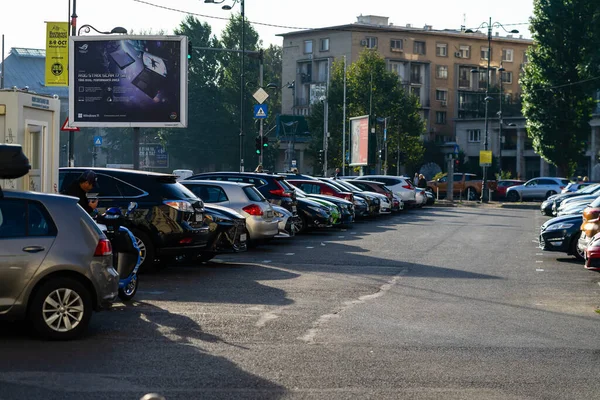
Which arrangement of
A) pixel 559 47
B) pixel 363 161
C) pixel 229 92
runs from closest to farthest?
pixel 363 161 → pixel 559 47 → pixel 229 92

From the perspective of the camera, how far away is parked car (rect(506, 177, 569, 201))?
65969 millimetres

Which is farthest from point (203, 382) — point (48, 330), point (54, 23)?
point (54, 23)

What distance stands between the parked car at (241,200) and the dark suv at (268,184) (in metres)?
3.39

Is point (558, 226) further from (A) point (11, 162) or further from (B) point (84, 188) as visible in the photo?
(A) point (11, 162)

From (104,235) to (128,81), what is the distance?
18.4 metres

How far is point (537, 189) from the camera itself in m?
66.9

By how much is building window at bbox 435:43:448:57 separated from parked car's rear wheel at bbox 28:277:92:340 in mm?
106837

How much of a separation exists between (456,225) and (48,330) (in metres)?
26.5

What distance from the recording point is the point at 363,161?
59.1 meters

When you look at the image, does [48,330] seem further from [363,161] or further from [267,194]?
[363,161]

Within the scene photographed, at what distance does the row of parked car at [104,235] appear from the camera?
995 cm

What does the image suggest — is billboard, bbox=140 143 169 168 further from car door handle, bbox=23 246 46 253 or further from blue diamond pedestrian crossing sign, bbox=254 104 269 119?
car door handle, bbox=23 246 46 253

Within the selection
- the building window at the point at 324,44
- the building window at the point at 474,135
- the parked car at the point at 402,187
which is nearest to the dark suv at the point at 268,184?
the parked car at the point at 402,187

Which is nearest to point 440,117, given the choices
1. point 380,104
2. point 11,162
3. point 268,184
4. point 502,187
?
point 380,104
